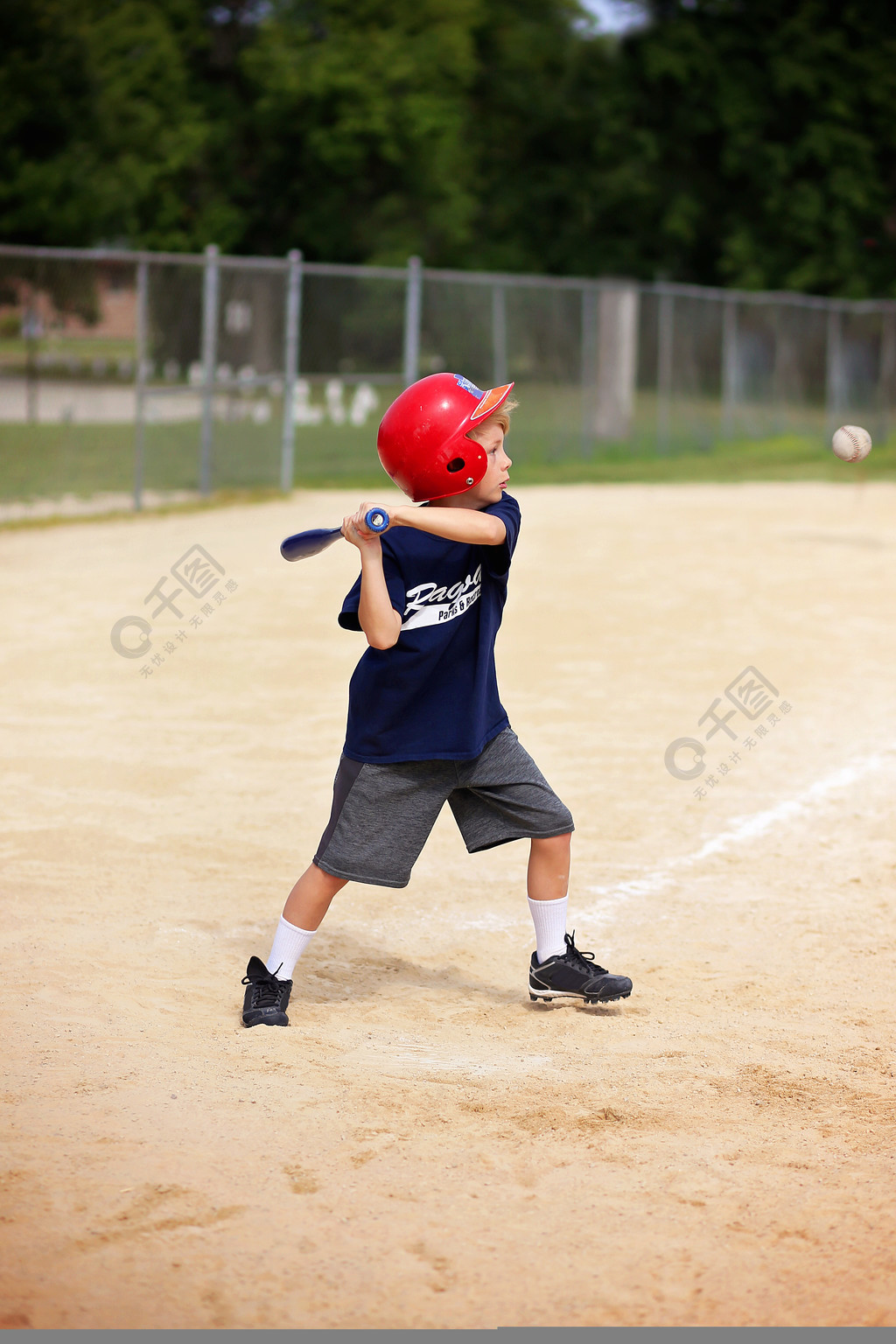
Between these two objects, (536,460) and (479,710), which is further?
(536,460)

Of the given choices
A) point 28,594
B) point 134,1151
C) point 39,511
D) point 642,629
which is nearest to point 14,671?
point 28,594

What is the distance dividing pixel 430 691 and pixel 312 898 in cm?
62

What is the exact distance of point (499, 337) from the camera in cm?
1905

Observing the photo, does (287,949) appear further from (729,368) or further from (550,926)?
(729,368)

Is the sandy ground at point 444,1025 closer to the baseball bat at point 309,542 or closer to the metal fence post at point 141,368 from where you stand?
the baseball bat at point 309,542

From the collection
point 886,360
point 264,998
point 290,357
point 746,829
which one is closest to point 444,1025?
point 264,998

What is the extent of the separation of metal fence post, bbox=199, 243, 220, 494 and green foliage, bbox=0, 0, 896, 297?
23.9 meters

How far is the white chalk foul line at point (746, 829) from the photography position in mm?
5004

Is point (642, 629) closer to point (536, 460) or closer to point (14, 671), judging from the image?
point (14, 671)

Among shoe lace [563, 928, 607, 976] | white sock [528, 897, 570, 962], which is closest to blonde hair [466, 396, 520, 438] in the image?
white sock [528, 897, 570, 962]

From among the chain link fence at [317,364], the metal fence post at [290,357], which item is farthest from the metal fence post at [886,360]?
the metal fence post at [290,357]

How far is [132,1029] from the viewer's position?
12.1 feet

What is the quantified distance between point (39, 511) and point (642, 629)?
22.8 feet

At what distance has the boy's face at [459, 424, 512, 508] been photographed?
143 inches
